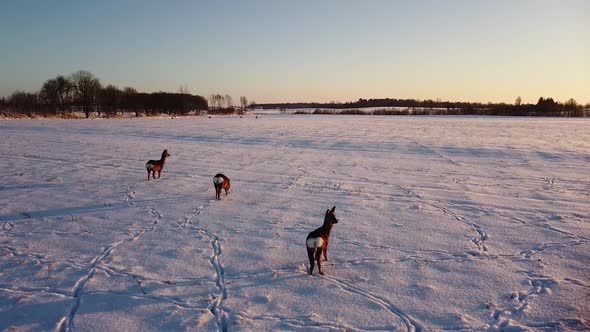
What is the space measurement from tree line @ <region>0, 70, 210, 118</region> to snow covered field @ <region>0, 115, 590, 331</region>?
67.0 m

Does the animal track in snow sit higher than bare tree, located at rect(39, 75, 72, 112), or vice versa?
bare tree, located at rect(39, 75, 72, 112)

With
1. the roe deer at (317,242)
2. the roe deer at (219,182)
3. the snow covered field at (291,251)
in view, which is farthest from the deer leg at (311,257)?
the roe deer at (219,182)

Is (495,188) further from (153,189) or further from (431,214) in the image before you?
(153,189)

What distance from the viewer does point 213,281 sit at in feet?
18.2

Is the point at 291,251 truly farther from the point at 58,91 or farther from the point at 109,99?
the point at 58,91

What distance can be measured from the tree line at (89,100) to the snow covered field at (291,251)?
67.0m

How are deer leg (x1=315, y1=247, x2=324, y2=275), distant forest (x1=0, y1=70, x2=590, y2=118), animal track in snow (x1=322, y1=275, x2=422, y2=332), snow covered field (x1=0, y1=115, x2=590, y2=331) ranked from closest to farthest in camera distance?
animal track in snow (x1=322, y1=275, x2=422, y2=332) → snow covered field (x1=0, y1=115, x2=590, y2=331) → deer leg (x1=315, y1=247, x2=324, y2=275) → distant forest (x1=0, y1=70, x2=590, y2=118)

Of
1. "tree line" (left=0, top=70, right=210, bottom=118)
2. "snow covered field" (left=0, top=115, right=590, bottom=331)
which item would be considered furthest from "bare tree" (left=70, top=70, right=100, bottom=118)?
"snow covered field" (left=0, top=115, right=590, bottom=331)

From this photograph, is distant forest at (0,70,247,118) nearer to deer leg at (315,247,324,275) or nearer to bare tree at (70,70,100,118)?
bare tree at (70,70,100,118)

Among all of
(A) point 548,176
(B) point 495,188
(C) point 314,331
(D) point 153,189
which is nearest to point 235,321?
(C) point 314,331

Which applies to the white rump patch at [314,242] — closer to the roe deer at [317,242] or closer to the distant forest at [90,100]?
the roe deer at [317,242]

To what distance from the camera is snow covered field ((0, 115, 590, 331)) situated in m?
4.71

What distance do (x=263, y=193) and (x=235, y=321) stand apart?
6537 mm

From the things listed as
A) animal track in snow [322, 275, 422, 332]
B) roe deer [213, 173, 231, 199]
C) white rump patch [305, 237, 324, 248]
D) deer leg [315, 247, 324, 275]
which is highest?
roe deer [213, 173, 231, 199]
